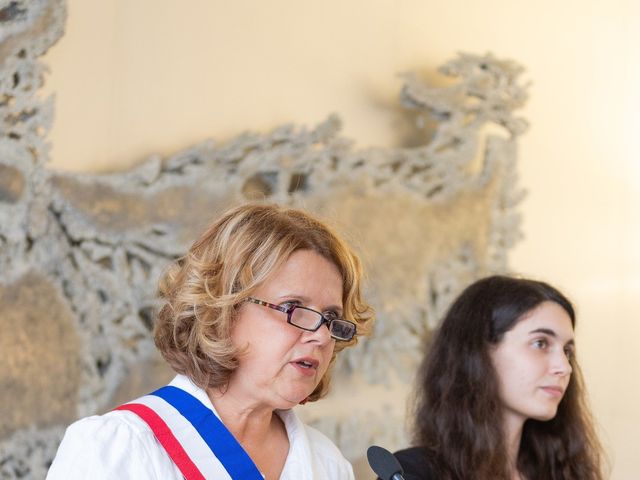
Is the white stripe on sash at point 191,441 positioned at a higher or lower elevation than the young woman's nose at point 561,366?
higher

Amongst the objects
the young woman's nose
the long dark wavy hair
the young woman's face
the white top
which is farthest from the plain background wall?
the white top

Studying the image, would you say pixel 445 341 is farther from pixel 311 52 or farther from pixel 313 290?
pixel 311 52

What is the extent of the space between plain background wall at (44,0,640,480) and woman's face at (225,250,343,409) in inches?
57.6

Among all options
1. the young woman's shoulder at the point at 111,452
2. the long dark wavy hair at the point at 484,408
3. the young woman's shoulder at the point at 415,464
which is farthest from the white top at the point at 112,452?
the long dark wavy hair at the point at 484,408

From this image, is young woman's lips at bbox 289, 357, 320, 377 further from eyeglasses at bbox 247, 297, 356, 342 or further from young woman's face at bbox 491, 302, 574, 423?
young woman's face at bbox 491, 302, 574, 423

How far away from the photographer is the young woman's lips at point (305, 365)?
1.84 meters

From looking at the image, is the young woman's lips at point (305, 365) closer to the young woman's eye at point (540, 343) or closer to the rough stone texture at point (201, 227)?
the rough stone texture at point (201, 227)

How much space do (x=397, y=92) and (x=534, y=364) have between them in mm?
1679

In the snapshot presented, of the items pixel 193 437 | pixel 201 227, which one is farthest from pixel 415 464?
pixel 201 227

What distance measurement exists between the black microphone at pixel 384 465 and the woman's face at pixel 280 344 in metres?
0.18

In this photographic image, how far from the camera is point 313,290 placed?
1.87 m

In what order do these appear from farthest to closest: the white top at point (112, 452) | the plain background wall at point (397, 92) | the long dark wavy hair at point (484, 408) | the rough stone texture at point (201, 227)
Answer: the plain background wall at point (397, 92) < the rough stone texture at point (201, 227) < the long dark wavy hair at point (484, 408) < the white top at point (112, 452)

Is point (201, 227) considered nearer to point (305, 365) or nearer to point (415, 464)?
point (415, 464)

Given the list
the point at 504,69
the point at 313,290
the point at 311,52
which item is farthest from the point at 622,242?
the point at 313,290
